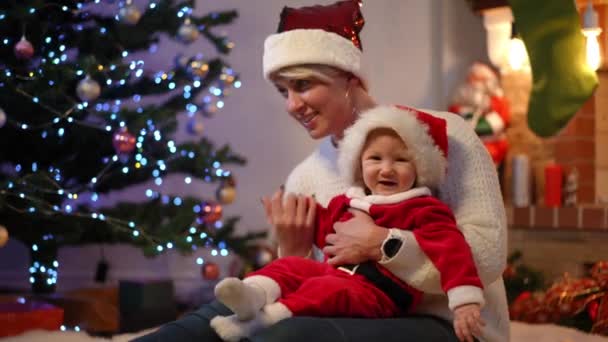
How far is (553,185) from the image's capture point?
11.5 ft

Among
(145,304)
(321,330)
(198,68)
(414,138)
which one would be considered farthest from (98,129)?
(321,330)

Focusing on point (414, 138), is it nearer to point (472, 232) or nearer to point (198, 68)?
point (472, 232)

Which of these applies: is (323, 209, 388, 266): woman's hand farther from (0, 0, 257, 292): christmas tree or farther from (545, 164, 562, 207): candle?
(545, 164, 562, 207): candle

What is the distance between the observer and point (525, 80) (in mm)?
3639

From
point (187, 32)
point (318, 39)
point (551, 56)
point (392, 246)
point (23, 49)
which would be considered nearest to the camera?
point (551, 56)

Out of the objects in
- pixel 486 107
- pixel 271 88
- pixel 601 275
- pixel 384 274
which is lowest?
pixel 601 275

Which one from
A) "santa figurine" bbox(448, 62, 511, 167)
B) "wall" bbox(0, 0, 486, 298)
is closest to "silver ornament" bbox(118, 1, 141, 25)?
"wall" bbox(0, 0, 486, 298)

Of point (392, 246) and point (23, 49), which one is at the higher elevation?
point (23, 49)

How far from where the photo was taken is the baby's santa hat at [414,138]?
122cm

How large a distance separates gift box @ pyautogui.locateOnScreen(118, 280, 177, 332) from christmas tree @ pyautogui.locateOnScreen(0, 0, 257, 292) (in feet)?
0.74

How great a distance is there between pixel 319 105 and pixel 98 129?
5.34 feet

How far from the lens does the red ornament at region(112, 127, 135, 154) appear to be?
263 cm

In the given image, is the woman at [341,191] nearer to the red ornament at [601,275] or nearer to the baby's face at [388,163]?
the baby's face at [388,163]

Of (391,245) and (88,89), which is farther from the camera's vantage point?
(88,89)
